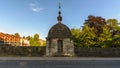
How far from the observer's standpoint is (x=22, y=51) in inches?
1566

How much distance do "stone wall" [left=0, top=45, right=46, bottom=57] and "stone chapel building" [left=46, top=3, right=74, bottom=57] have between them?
1228 mm

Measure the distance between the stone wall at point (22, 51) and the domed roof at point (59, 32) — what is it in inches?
99.0

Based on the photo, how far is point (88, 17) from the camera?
74.4 m

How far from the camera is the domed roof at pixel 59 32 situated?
3956 centimetres

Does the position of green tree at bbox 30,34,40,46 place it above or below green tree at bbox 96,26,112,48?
above

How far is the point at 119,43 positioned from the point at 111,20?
17312 mm

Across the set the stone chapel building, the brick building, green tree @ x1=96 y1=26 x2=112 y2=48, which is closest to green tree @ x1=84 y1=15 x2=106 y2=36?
green tree @ x1=96 y1=26 x2=112 y2=48

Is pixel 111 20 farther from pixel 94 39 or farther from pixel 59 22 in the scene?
pixel 59 22

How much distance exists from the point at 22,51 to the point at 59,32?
6278 millimetres

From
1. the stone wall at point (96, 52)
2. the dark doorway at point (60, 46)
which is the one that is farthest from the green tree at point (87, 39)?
the dark doorway at point (60, 46)

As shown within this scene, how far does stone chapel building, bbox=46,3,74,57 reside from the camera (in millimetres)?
38844

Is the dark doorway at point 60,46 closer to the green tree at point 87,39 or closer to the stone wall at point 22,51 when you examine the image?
the stone wall at point 22,51
